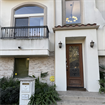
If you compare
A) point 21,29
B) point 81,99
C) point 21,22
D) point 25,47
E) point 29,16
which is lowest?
point 81,99

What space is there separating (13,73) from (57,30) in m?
3.87

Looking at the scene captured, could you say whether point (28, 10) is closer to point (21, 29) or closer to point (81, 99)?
point (21, 29)

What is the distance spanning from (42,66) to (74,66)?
6.51 feet

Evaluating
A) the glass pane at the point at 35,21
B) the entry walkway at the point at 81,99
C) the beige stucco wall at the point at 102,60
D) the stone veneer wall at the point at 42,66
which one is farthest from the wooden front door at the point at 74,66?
the glass pane at the point at 35,21

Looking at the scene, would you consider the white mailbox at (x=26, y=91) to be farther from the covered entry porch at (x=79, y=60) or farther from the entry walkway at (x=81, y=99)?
the covered entry porch at (x=79, y=60)

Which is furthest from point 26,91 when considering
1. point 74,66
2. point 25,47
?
point 74,66

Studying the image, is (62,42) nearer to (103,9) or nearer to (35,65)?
(35,65)

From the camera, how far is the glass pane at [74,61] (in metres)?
6.04

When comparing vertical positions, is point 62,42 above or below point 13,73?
above

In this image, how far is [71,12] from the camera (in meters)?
6.68

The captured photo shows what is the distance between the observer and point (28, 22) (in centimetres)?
676

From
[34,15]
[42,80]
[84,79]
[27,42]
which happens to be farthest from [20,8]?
[84,79]

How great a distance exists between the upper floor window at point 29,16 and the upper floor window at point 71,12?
158cm

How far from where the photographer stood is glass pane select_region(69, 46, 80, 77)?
604 centimetres
